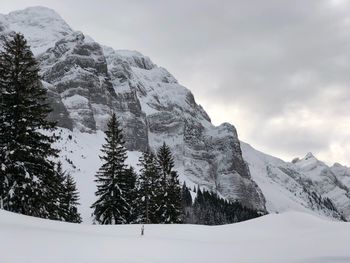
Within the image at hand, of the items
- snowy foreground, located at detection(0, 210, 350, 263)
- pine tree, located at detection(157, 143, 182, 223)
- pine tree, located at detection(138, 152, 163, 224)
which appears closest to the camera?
snowy foreground, located at detection(0, 210, 350, 263)

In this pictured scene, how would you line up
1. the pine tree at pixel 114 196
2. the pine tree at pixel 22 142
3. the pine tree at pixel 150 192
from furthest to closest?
the pine tree at pixel 150 192 < the pine tree at pixel 114 196 < the pine tree at pixel 22 142

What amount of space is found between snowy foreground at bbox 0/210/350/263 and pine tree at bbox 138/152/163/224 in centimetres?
2227

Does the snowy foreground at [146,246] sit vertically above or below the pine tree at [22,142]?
below

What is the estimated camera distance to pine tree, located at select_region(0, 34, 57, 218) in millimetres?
26264

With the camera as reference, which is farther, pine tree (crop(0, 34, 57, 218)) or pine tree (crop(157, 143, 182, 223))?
pine tree (crop(157, 143, 182, 223))

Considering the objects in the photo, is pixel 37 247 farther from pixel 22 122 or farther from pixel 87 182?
pixel 87 182

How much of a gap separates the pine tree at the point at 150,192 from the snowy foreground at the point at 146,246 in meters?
22.3

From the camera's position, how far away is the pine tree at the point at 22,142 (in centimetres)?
2626

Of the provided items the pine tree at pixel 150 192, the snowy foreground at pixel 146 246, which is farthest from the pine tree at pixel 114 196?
the snowy foreground at pixel 146 246

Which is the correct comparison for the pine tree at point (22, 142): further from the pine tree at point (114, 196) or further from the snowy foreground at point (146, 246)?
the pine tree at point (114, 196)

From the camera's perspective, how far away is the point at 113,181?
4159cm

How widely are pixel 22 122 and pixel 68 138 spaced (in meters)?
156

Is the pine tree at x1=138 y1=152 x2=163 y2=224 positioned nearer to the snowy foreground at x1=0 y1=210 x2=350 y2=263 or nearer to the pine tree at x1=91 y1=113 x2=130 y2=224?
the pine tree at x1=91 y1=113 x2=130 y2=224

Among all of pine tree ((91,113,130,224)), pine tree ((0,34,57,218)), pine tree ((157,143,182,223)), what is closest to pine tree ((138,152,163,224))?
pine tree ((157,143,182,223))
